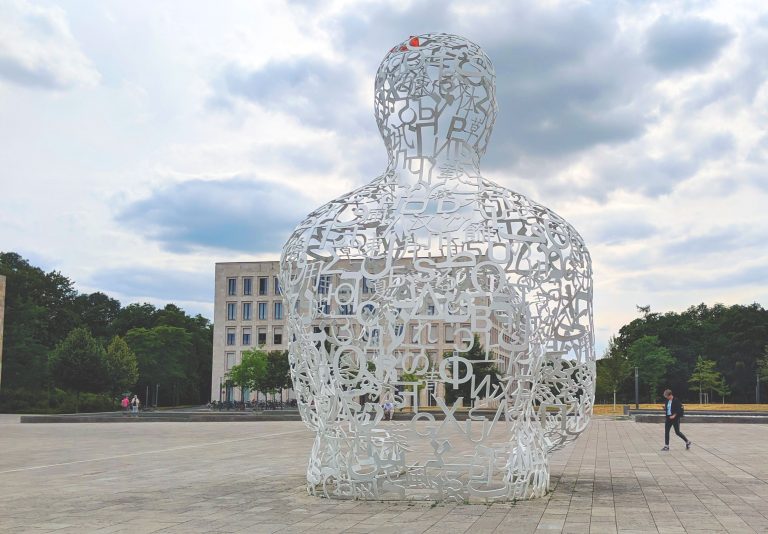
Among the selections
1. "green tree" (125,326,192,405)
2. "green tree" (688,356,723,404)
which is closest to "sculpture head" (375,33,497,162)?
"green tree" (688,356,723,404)

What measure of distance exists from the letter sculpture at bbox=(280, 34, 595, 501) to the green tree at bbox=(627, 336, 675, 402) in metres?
55.3

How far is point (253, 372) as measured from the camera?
175 feet

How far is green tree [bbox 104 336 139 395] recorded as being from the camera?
4488cm

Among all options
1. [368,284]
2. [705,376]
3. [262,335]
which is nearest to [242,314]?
[262,335]

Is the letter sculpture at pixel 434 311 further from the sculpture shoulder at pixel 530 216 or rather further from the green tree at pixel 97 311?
the green tree at pixel 97 311

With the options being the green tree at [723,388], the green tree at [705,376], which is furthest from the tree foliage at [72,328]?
the green tree at [723,388]

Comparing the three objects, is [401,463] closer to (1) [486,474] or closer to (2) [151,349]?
(1) [486,474]

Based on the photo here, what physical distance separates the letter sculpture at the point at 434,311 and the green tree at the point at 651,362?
181 feet

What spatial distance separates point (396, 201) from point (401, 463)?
2745 mm

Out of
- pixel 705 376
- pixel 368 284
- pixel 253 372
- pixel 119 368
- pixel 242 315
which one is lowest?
pixel 253 372

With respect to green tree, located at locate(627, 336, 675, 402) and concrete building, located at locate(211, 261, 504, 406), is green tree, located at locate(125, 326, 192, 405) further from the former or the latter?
green tree, located at locate(627, 336, 675, 402)

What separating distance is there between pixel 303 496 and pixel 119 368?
134 feet

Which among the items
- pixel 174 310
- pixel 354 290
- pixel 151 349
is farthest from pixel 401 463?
pixel 174 310

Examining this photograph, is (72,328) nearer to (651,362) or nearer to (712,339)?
(651,362)
